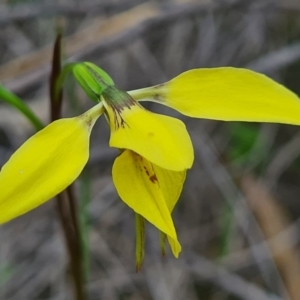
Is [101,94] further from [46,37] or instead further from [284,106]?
[46,37]

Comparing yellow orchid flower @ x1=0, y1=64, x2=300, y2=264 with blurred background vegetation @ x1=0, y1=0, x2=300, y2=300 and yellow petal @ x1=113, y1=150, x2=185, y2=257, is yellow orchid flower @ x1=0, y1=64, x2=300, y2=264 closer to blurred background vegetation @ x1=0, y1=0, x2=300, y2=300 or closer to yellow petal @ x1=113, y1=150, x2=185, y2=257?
yellow petal @ x1=113, y1=150, x2=185, y2=257

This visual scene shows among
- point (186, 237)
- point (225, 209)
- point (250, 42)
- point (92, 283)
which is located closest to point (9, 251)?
point (92, 283)

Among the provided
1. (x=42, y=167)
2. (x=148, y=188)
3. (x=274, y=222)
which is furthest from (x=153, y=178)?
(x=274, y=222)

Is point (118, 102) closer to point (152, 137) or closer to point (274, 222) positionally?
point (152, 137)

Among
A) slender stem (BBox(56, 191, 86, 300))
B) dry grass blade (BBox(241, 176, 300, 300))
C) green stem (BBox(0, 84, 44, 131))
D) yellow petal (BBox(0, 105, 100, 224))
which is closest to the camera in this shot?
yellow petal (BBox(0, 105, 100, 224))

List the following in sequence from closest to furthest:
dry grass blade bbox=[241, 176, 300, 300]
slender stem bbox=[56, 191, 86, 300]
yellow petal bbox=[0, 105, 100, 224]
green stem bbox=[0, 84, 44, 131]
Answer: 1. yellow petal bbox=[0, 105, 100, 224]
2. green stem bbox=[0, 84, 44, 131]
3. slender stem bbox=[56, 191, 86, 300]
4. dry grass blade bbox=[241, 176, 300, 300]

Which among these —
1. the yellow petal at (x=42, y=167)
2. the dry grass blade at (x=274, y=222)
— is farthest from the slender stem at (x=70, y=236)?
the dry grass blade at (x=274, y=222)

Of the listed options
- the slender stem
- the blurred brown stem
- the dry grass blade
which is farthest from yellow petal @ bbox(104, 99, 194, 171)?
the dry grass blade
